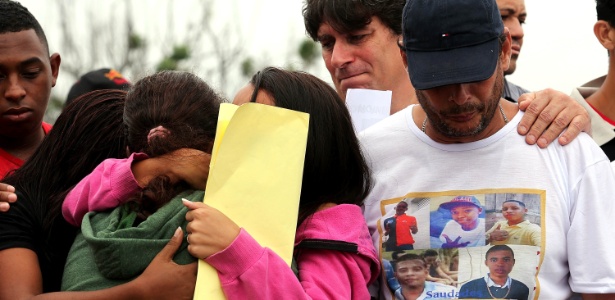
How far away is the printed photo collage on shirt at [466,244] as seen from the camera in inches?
123

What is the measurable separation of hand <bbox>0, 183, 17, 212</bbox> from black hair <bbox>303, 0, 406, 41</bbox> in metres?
1.91

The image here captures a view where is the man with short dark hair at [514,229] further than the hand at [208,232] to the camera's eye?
Yes

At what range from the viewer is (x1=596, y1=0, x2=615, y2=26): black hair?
4.40 m

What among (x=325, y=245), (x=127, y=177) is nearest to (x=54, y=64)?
(x=127, y=177)

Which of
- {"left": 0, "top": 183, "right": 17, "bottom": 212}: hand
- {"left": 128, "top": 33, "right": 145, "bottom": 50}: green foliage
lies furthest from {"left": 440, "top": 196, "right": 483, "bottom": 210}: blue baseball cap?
{"left": 128, "top": 33, "right": 145, "bottom": 50}: green foliage

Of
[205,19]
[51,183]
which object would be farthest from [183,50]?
[51,183]

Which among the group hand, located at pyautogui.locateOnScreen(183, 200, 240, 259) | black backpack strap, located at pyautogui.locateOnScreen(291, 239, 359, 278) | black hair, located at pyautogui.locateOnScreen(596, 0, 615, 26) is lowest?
black backpack strap, located at pyautogui.locateOnScreen(291, 239, 359, 278)

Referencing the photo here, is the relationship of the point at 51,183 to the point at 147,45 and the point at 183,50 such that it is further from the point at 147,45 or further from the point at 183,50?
the point at 147,45

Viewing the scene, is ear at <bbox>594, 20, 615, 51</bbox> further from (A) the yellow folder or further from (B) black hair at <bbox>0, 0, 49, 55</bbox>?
(B) black hair at <bbox>0, 0, 49, 55</bbox>

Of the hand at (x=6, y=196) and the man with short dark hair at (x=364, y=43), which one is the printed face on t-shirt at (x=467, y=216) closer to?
the hand at (x=6, y=196)

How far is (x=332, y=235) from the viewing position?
3.07 meters

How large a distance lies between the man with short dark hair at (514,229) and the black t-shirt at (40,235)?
1331 millimetres

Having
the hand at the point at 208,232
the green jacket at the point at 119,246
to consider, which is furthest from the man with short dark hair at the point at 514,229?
the green jacket at the point at 119,246

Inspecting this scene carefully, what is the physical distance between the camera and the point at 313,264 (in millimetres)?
3049
